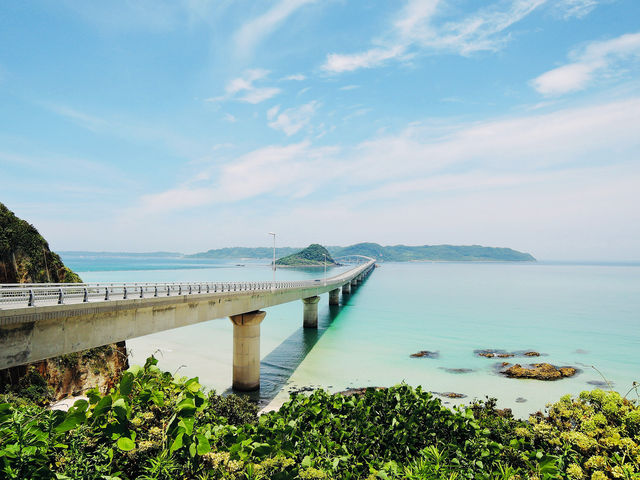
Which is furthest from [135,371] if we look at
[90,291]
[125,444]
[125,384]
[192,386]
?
[90,291]

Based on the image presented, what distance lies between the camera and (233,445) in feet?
19.0

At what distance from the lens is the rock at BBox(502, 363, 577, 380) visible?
1272 inches

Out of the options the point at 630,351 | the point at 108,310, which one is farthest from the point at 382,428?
the point at 630,351

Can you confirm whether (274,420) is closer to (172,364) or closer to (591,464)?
Answer: (591,464)

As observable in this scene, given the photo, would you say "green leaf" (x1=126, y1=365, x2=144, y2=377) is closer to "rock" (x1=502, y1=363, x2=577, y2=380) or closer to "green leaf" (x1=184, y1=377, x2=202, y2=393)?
"green leaf" (x1=184, y1=377, x2=202, y2=393)

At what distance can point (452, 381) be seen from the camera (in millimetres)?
30828

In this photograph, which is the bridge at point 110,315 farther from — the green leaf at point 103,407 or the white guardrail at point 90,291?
the green leaf at point 103,407

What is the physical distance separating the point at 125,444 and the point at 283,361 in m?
32.4

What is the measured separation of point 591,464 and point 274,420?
6.01 m

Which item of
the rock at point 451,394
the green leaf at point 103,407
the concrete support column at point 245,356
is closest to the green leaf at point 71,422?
the green leaf at point 103,407

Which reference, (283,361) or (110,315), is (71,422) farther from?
(283,361)

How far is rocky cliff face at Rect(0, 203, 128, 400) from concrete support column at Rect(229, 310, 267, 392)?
7.68m

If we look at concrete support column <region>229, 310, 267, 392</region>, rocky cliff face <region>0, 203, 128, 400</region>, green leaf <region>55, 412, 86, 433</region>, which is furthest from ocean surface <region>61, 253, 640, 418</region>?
green leaf <region>55, 412, 86, 433</region>

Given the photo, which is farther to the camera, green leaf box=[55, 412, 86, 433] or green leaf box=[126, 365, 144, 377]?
green leaf box=[126, 365, 144, 377]
